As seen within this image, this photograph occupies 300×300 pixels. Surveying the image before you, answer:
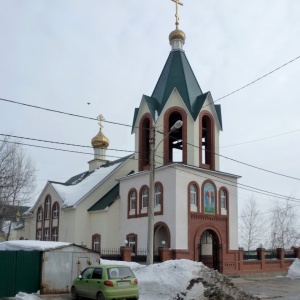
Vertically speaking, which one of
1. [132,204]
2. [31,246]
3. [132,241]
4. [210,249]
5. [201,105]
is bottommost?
[210,249]

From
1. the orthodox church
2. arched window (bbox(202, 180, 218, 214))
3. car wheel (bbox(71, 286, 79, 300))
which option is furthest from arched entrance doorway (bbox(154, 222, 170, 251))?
car wheel (bbox(71, 286, 79, 300))

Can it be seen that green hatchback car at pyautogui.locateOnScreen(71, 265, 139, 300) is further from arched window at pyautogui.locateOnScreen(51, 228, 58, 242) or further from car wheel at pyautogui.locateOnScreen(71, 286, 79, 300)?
arched window at pyautogui.locateOnScreen(51, 228, 58, 242)

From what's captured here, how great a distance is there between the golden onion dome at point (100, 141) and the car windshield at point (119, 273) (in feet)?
102

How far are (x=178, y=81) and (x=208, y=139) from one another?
4598 mm

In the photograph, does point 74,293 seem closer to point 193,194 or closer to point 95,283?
point 95,283

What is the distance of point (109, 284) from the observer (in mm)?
15352

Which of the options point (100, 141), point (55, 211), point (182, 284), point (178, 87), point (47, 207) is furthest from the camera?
point (100, 141)

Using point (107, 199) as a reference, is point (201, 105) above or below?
above

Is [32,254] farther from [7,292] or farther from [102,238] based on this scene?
[102,238]

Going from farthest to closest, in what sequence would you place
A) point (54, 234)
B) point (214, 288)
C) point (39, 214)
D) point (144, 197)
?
point (39, 214)
point (54, 234)
point (144, 197)
point (214, 288)

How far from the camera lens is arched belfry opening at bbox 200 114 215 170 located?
31.2 m

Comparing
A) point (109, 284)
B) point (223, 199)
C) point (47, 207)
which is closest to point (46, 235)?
point (47, 207)

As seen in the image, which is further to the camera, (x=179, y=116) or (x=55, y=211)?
(x=55, y=211)

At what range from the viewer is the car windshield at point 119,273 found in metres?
15.8
